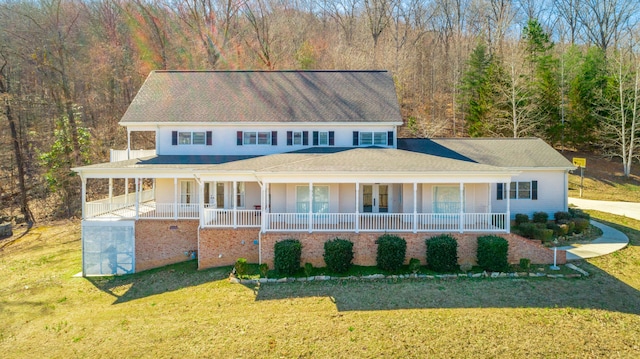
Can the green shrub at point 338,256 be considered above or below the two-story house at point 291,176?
below

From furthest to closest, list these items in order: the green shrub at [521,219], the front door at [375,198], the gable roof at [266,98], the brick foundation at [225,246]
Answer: the gable roof at [266,98] → the green shrub at [521,219] → the front door at [375,198] → the brick foundation at [225,246]

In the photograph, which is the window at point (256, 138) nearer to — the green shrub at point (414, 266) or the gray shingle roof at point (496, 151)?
the gray shingle roof at point (496, 151)

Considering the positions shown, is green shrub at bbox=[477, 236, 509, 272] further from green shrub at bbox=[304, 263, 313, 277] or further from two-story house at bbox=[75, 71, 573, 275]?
green shrub at bbox=[304, 263, 313, 277]

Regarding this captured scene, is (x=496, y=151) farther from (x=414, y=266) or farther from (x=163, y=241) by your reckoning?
(x=163, y=241)

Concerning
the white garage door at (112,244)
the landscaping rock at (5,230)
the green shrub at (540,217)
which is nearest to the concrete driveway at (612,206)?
the green shrub at (540,217)

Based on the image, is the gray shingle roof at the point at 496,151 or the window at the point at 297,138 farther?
the window at the point at 297,138

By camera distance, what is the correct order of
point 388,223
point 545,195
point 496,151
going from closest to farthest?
point 388,223
point 545,195
point 496,151

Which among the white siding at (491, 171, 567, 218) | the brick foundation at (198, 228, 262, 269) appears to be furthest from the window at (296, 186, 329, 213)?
the white siding at (491, 171, 567, 218)

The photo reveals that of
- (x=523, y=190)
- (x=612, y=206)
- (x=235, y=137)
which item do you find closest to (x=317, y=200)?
(x=235, y=137)
